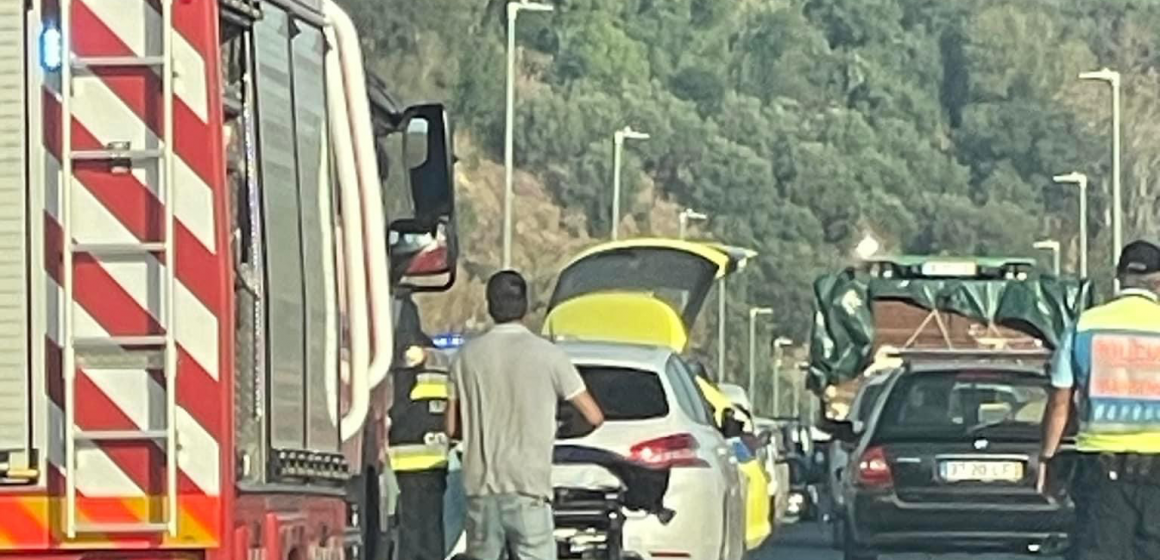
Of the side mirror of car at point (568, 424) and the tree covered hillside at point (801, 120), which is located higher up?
the tree covered hillside at point (801, 120)

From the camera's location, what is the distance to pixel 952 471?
2248 cm

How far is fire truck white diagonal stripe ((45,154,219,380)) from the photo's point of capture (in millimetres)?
8828

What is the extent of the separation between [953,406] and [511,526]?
9412 millimetres

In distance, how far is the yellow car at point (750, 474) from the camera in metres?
22.9

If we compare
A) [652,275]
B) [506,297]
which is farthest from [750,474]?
[506,297]

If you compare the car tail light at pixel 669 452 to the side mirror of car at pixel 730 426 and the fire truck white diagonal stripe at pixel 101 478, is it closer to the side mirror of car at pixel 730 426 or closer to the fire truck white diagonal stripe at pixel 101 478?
the side mirror of car at pixel 730 426

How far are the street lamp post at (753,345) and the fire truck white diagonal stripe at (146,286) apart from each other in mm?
97807

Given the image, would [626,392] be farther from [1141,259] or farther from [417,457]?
[1141,259]

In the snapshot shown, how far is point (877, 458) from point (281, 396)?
13.6m

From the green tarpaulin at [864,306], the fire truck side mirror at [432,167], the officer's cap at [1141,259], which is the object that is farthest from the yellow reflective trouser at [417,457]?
the green tarpaulin at [864,306]

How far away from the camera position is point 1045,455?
14.9 meters

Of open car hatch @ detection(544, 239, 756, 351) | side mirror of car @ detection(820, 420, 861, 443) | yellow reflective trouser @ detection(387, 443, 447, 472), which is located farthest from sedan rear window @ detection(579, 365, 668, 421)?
open car hatch @ detection(544, 239, 756, 351)

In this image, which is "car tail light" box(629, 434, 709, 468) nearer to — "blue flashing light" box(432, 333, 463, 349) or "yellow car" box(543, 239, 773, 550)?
"blue flashing light" box(432, 333, 463, 349)

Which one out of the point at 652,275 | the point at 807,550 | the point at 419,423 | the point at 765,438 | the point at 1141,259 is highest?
the point at 1141,259
